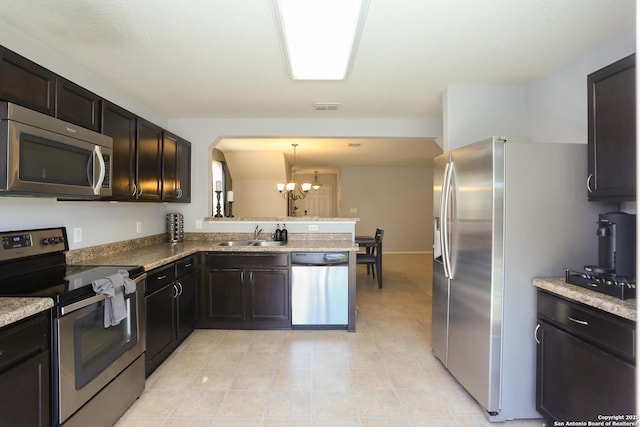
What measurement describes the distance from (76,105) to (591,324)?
9.99 ft

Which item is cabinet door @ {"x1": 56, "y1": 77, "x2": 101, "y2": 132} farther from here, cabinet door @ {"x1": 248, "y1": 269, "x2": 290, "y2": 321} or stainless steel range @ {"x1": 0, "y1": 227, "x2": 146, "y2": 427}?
cabinet door @ {"x1": 248, "y1": 269, "x2": 290, "y2": 321}

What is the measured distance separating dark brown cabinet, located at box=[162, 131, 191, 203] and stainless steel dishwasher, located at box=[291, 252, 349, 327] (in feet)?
4.63

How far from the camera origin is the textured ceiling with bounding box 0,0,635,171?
1.73 metres

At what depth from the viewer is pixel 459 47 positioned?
2145 mm

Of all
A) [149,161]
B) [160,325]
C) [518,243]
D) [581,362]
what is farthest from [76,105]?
[581,362]

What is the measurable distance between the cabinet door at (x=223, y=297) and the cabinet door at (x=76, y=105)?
1.73 metres

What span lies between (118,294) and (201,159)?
2.31 metres

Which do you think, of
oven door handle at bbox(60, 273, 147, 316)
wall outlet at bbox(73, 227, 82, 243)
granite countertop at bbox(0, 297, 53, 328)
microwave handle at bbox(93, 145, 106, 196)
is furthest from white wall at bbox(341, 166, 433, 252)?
granite countertop at bbox(0, 297, 53, 328)

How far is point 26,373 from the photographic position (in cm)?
134

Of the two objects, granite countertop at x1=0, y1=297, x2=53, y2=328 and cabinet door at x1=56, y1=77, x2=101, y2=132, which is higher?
cabinet door at x1=56, y1=77, x2=101, y2=132

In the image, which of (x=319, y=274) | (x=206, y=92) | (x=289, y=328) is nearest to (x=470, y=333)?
(x=319, y=274)

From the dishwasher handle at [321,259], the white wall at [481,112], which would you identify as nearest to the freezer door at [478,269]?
the white wall at [481,112]

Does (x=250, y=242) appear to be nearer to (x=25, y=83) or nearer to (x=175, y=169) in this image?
(x=175, y=169)

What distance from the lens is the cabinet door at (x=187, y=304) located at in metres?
2.90
